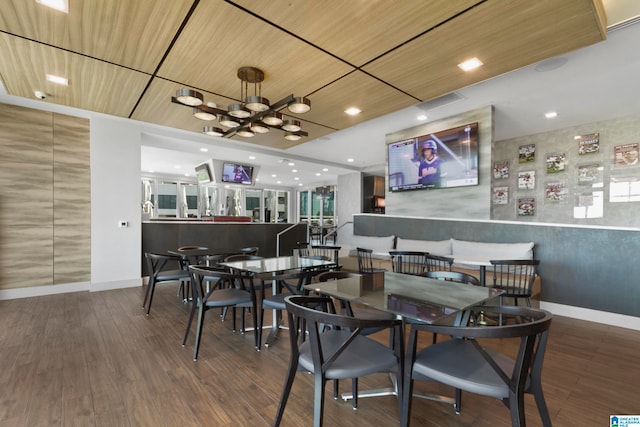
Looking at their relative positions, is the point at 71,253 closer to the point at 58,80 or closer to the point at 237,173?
the point at 58,80

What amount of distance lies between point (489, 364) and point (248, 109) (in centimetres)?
329

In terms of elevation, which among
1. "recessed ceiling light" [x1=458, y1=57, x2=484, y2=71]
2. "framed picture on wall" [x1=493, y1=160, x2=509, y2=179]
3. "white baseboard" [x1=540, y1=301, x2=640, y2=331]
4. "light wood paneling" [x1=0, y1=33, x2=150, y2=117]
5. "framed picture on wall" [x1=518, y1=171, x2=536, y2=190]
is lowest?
"white baseboard" [x1=540, y1=301, x2=640, y2=331]

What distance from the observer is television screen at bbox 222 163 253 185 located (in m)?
9.26

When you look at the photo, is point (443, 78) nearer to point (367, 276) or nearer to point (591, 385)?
point (367, 276)

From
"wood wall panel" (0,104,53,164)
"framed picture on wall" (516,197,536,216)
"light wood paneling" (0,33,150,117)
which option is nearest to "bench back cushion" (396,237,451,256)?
"framed picture on wall" (516,197,536,216)

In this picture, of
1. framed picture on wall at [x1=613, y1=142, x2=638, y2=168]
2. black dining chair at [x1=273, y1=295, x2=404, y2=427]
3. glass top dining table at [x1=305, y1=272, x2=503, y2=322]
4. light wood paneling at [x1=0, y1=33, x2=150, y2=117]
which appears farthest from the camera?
framed picture on wall at [x1=613, y1=142, x2=638, y2=168]

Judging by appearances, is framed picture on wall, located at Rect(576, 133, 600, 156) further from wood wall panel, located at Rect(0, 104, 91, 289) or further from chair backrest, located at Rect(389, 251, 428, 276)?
wood wall panel, located at Rect(0, 104, 91, 289)

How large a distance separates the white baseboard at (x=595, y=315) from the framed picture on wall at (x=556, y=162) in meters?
3.74

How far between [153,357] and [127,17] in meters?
3.10

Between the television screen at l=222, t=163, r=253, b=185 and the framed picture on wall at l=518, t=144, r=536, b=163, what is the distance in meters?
7.90

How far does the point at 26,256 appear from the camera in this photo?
4.83 meters

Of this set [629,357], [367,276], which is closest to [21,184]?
[367,276]

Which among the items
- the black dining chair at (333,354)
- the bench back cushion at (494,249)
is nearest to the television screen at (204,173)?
the bench back cushion at (494,249)

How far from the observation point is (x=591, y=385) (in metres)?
2.29
